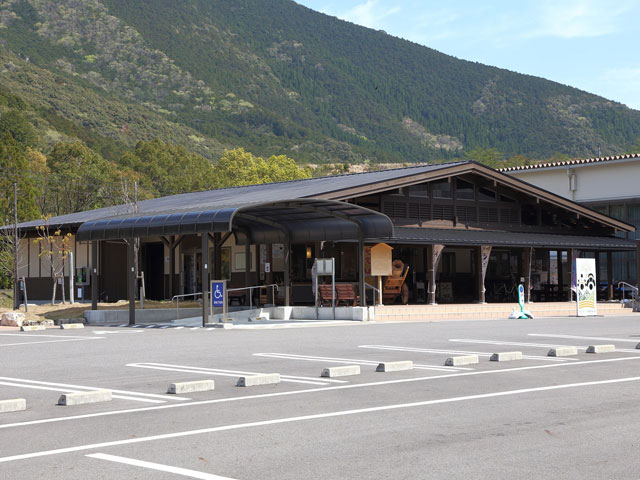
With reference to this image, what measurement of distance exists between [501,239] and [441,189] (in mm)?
2907

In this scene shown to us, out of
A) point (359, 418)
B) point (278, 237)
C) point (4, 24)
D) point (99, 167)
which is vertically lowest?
point (359, 418)

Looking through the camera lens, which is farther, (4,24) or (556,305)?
(4,24)

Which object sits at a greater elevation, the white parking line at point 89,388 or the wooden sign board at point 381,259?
the wooden sign board at point 381,259

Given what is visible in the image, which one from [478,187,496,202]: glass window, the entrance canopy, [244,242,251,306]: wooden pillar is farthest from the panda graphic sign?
[244,242,251,306]: wooden pillar

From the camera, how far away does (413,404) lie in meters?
9.69

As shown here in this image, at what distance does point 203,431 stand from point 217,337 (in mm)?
12710

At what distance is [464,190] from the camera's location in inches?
1375

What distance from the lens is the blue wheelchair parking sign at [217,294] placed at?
25672mm

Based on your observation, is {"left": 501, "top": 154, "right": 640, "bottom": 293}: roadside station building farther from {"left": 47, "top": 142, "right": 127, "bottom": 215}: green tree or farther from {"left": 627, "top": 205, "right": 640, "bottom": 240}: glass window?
{"left": 47, "top": 142, "right": 127, "bottom": 215}: green tree

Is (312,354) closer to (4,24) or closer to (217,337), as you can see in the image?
(217,337)

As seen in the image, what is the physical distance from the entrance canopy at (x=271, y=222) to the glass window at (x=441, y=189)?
6.83 m

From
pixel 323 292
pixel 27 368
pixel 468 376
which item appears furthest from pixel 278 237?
pixel 468 376

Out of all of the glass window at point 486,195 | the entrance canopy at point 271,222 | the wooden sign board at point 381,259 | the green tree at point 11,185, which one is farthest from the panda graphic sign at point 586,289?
the green tree at point 11,185

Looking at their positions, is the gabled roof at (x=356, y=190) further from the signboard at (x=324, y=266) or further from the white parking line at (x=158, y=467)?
the white parking line at (x=158, y=467)
